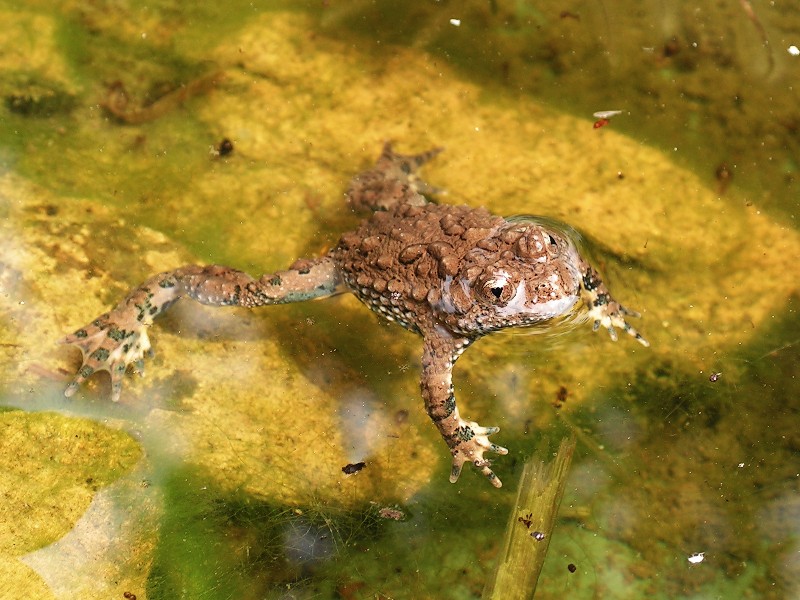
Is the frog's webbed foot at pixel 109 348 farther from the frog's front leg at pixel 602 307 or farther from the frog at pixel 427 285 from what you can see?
the frog's front leg at pixel 602 307

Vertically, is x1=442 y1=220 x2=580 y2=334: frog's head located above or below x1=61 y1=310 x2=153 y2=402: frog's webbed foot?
above

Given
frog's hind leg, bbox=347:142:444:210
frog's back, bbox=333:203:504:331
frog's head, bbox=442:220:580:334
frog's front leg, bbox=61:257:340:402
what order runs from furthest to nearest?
frog's hind leg, bbox=347:142:444:210
frog's front leg, bbox=61:257:340:402
frog's back, bbox=333:203:504:331
frog's head, bbox=442:220:580:334

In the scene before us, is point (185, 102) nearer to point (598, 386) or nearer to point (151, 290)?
point (151, 290)

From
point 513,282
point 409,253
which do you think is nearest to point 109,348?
point 409,253

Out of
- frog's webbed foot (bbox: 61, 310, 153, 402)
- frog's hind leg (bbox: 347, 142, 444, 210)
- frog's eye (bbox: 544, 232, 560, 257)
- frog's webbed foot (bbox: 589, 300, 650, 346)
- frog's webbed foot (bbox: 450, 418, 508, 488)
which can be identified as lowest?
frog's webbed foot (bbox: 450, 418, 508, 488)

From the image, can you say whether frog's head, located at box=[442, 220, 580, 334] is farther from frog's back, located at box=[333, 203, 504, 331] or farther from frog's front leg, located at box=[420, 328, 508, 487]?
frog's front leg, located at box=[420, 328, 508, 487]

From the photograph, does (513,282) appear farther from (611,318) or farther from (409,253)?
(611,318)

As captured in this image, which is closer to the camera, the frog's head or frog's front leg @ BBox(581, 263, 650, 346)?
the frog's head

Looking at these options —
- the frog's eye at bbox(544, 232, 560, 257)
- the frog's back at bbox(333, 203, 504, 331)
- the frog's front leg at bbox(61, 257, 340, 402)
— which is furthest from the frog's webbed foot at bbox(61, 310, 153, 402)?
the frog's eye at bbox(544, 232, 560, 257)
